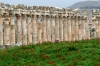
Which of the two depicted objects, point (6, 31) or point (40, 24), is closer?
point (6, 31)

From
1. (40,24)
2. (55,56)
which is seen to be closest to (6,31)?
(40,24)

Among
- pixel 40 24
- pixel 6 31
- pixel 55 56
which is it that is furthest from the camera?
pixel 40 24

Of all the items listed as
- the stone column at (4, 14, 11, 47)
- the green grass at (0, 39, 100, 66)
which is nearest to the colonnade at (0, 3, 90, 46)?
the stone column at (4, 14, 11, 47)

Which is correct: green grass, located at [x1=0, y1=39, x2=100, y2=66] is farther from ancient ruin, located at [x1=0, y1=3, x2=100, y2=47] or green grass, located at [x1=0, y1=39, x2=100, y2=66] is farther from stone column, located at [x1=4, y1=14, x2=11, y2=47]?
ancient ruin, located at [x1=0, y1=3, x2=100, y2=47]

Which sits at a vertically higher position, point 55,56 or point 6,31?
point 6,31

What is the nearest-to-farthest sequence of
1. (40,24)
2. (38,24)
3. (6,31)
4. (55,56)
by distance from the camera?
(55,56), (6,31), (38,24), (40,24)

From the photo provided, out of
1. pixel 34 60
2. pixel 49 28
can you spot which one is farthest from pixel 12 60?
pixel 49 28

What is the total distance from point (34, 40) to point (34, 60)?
3670 centimetres

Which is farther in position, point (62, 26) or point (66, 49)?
point (62, 26)

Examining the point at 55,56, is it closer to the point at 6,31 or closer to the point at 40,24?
the point at 6,31

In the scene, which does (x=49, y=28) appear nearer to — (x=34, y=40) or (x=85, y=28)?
(x=34, y=40)

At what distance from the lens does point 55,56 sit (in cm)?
3978

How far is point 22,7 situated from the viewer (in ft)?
228

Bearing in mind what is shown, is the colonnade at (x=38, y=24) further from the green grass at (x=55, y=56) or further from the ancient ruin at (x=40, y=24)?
the green grass at (x=55, y=56)
